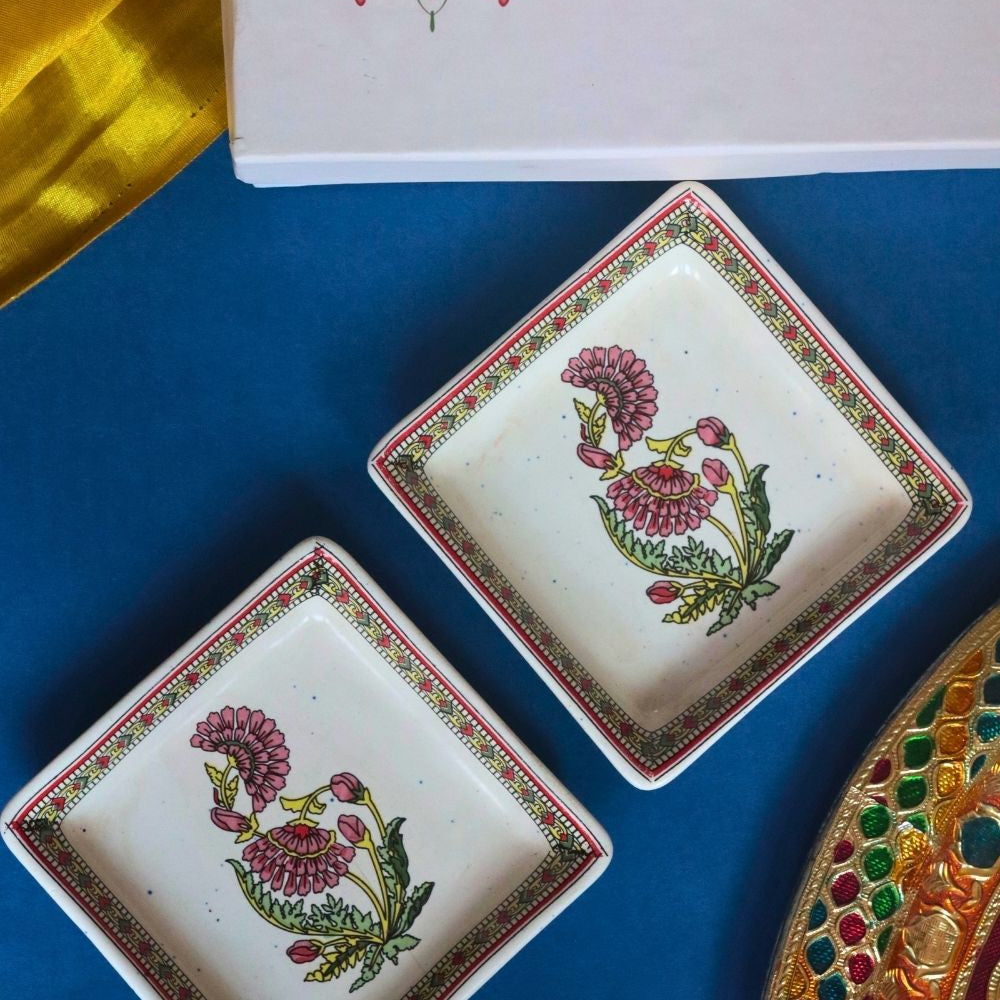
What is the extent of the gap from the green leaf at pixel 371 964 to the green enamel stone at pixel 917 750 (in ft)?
0.96

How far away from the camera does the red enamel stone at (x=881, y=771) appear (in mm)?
523

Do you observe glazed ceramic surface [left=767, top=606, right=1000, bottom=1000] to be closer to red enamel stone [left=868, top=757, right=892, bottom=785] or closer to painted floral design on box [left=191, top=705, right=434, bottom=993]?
red enamel stone [left=868, top=757, right=892, bottom=785]

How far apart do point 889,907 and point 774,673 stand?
0.15 m

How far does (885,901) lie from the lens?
0.52 metres

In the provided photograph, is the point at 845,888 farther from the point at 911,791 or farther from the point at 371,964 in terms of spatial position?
the point at 371,964

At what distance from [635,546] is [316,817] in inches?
8.7

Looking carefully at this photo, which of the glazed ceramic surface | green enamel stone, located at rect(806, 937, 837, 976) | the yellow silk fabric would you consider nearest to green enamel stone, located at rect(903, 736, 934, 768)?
the glazed ceramic surface

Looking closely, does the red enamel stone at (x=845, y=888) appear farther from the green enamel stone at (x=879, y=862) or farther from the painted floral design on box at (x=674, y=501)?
the painted floral design on box at (x=674, y=501)

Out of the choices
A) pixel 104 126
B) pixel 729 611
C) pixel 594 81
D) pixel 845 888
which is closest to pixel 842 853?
pixel 845 888

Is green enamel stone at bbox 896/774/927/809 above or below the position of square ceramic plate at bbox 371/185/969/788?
below

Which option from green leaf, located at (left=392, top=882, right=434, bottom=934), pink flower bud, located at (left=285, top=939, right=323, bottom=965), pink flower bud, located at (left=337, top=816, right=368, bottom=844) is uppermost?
pink flower bud, located at (left=337, top=816, right=368, bottom=844)

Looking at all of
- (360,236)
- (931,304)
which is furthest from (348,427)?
(931,304)

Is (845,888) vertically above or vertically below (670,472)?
below

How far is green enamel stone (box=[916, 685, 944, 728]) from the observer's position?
0.52 metres
